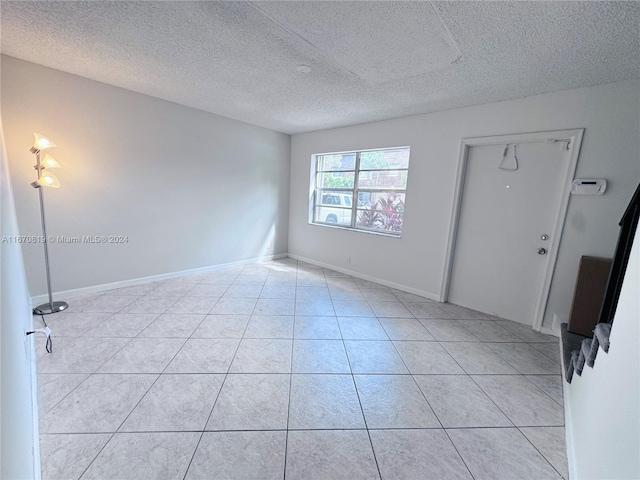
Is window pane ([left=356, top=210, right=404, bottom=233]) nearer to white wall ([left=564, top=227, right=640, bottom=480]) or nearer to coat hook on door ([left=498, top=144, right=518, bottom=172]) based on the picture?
coat hook on door ([left=498, top=144, right=518, bottom=172])

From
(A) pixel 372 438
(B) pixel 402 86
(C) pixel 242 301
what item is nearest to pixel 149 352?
(C) pixel 242 301

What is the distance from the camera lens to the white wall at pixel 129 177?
265 centimetres

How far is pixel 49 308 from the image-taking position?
8.92ft

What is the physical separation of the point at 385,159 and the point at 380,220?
3.15 ft

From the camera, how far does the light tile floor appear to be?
133 cm

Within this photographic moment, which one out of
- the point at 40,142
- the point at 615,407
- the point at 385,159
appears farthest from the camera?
the point at 385,159

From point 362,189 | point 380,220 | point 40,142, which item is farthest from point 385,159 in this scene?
point 40,142

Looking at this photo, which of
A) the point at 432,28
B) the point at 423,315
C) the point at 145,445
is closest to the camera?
the point at 145,445

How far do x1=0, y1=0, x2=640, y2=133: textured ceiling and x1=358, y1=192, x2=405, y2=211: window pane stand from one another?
136 centimetres

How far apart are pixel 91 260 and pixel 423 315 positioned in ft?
13.5

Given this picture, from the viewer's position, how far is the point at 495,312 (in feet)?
10.1

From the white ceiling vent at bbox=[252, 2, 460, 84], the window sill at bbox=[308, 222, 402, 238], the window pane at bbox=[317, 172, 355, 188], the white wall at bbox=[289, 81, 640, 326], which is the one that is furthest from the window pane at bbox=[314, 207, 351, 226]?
the white ceiling vent at bbox=[252, 2, 460, 84]

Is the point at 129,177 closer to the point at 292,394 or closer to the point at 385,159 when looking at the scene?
the point at 292,394

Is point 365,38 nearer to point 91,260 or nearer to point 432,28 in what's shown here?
point 432,28
